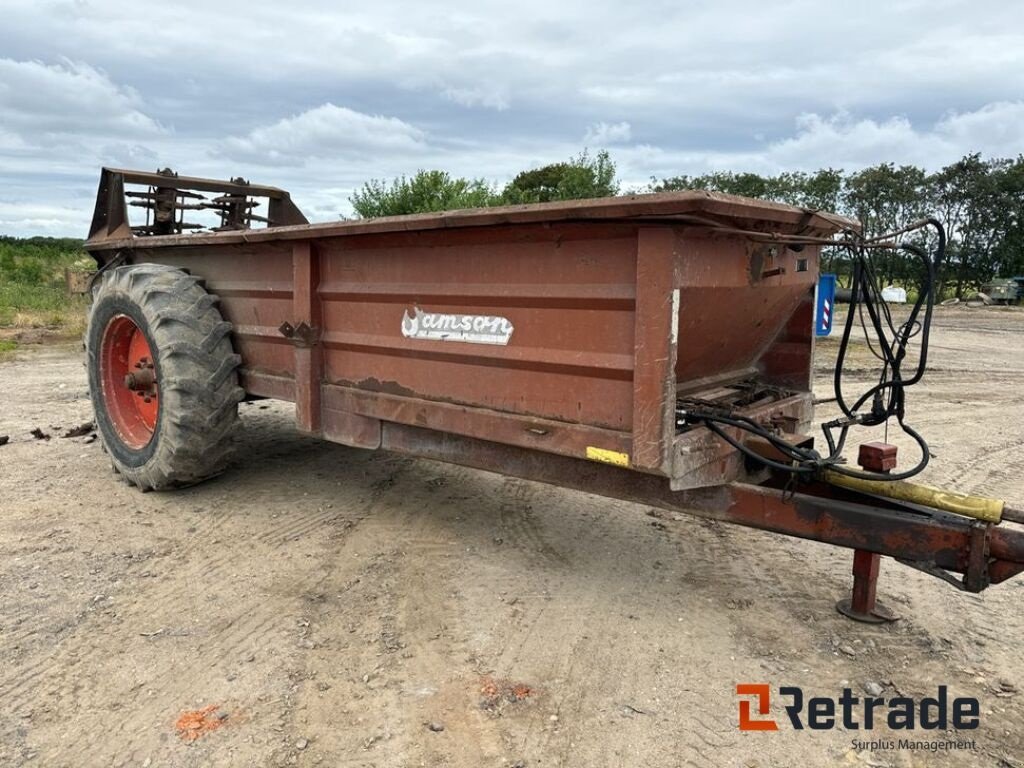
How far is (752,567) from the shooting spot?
3.82m

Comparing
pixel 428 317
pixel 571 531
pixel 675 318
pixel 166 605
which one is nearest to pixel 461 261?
pixel 428 317

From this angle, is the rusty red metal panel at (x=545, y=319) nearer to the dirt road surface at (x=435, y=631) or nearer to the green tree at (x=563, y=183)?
the dirt road surface at (x=435, y=631)

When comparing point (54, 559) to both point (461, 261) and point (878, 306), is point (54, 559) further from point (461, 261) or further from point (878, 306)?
point (878, 306)

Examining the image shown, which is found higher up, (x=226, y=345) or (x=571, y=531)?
(x=226, y=345)

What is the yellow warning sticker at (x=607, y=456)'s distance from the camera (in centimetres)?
294

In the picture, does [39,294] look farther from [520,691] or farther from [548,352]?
[520,691]

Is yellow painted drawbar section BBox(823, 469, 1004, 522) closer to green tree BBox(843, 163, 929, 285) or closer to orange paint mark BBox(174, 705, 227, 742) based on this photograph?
orange paint mark BBox(174, 705, 227, 742)

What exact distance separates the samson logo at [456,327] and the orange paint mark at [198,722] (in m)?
1.73

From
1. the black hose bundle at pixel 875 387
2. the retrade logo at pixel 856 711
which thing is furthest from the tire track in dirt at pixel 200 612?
the black hose bundle at pixel 875 387

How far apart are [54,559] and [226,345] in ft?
4.81

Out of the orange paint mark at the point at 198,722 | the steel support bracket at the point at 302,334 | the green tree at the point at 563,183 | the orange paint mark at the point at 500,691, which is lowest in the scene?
the orange paint mark at the point at 198,722

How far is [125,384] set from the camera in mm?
5090

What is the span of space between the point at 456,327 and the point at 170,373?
75.9 inches

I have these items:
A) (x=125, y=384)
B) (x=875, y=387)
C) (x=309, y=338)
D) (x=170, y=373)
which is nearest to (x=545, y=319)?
(x=875, y=387)
